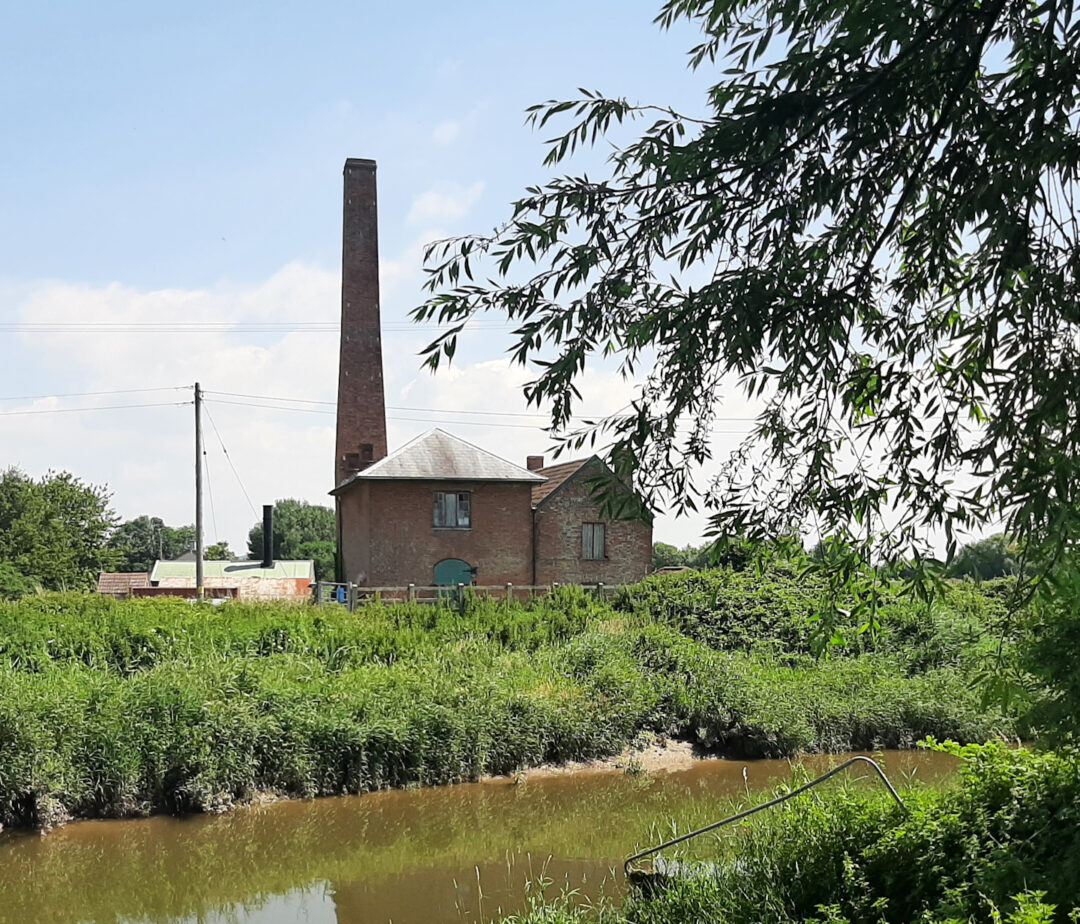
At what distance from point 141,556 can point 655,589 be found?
8311 cm

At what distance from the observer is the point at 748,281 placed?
4223 millimetres

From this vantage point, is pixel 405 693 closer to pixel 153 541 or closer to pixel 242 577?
pixel 242 577

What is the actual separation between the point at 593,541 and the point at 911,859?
2640cm

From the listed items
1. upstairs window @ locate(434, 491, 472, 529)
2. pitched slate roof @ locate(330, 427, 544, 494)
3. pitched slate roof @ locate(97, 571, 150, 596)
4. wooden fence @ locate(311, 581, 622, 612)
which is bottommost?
wooden fence @ locate(311, 581, 622, 612)

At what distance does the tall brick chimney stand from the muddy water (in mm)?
21134

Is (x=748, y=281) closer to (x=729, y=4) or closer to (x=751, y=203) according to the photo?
(x=751, y=203)

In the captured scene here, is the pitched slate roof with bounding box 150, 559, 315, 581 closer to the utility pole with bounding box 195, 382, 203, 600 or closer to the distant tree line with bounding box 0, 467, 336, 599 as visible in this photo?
the distant tree line with bounding box 0, 467, 336, 599

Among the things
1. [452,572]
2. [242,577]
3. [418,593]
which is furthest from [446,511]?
[242,577]

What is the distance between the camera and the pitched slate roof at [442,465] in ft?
99.9

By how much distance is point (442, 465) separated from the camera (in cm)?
3114

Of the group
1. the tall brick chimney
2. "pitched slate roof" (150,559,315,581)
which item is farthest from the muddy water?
"pitched slate roof" (150,559,315,581)

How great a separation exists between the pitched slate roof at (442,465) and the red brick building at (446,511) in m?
0.03

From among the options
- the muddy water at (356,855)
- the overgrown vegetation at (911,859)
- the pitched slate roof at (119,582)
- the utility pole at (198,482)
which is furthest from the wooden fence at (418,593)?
the pitched slate roof at (119,582)

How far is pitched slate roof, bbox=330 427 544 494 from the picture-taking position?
30.5 meters
